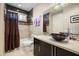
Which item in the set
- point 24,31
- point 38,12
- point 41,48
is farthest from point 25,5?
point 41,48

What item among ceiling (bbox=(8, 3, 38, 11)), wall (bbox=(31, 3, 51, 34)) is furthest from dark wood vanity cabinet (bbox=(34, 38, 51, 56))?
ceiling (bbox=(8, 3, 38, 11))

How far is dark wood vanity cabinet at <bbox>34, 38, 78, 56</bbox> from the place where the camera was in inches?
57.1

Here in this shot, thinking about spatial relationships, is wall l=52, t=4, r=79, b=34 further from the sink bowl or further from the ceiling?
the ceiling

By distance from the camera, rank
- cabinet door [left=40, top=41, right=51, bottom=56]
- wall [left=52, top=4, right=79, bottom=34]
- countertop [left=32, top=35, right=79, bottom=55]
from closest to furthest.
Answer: countertop [left=32, top=35, right=79, bottom=55] → wall [left=52, top=4, right=79, bottom=34] → cabinet door [left=40, top=41, right=51, bottom=56]

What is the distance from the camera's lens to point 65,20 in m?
1.63

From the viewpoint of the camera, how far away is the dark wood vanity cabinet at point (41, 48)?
172cm

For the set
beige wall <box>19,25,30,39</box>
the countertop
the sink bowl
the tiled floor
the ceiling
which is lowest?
the tiled floor

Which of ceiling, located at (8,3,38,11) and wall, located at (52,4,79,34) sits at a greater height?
ceiling, located at (8,3,38,11)

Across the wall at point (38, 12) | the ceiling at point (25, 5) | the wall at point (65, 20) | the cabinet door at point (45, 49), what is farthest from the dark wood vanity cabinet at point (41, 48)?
the ceiling at point (25, 5)

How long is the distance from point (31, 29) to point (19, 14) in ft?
1.06

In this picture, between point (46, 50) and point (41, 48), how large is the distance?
0.53 feet

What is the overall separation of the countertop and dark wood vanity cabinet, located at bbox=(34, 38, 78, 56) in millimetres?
50

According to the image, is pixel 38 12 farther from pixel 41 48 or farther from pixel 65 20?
pixel 41 48

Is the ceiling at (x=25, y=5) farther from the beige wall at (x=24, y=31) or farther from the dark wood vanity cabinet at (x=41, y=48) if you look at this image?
the dark wood vanity cabinet at (x=41, y=48)
